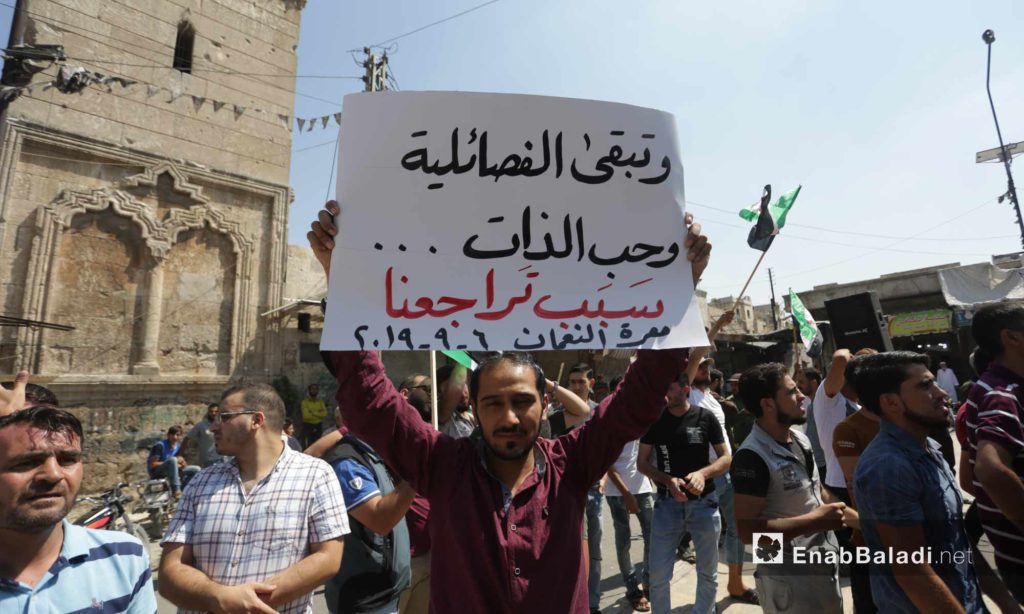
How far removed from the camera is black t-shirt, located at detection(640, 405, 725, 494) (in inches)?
149

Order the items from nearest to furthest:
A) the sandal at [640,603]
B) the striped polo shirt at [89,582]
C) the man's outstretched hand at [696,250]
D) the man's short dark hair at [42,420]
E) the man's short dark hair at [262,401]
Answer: the striped polo shirt at [89,582] → the man's short dark hair at [42,420] → the man's outstretched hand at [696,250] → the man's short dark hair at [262,401] → the sandal at [640,603]

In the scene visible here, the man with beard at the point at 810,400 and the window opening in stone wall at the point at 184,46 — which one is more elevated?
the window opening in stone wall at the point at 184,46

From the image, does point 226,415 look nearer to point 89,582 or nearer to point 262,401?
point 262,401

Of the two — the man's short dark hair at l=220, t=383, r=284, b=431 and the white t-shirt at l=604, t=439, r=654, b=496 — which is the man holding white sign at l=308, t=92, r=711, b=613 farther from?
the white t-shirt at l=604, t=439, r=654, b=496

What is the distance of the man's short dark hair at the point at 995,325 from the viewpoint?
2.57 meters

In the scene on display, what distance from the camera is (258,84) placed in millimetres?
12141

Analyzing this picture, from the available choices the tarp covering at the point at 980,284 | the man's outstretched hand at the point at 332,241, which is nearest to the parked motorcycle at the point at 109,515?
the man's outstretched hand at the point at 332,241

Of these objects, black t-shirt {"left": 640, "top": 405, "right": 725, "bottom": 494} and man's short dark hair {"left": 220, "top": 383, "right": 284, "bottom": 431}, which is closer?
man's short dark hair {"left": 220, "top": 383, "right": 284, "bottom": 431}

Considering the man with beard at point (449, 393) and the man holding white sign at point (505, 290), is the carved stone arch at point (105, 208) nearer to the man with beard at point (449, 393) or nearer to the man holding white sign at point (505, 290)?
the man with beard at point (449, 393)

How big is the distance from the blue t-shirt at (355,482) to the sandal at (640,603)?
8.69 feet

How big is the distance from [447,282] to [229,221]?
1135cm

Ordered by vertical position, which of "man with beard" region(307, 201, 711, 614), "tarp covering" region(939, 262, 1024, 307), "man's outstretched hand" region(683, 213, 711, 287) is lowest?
"man with beard" region(307, 201, 711, 614)

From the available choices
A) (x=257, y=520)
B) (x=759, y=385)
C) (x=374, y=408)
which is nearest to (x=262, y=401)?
(x=257, y=520)

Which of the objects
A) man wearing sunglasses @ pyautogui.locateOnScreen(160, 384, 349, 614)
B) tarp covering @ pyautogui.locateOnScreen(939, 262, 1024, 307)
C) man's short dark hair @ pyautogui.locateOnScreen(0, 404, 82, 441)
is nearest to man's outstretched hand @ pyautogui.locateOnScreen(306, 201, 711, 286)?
man's short dark hair @ pyautogui.locateOnScreen(0, 404, 82, 441)
